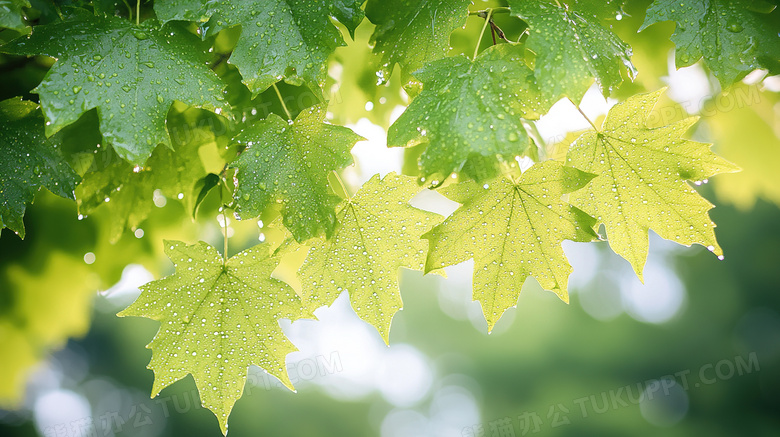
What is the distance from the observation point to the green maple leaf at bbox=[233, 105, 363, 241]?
56cm

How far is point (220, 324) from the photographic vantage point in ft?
2.13

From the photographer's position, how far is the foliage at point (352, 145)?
504 millimetres

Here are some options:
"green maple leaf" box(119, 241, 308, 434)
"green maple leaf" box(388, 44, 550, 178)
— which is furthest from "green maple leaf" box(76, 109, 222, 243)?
"green maple leaf" box(388, 44, 550, 178)

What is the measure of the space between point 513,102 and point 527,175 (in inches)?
4.8

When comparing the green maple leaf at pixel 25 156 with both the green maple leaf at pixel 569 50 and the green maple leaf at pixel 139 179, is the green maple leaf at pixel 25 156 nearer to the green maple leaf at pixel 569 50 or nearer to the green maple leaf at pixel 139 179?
the green maple leaf at pixel 139 179

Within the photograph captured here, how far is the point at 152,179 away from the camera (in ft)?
2.51

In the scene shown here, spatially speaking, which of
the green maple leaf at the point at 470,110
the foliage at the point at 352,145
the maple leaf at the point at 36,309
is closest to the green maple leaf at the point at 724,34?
the foliage at the point at 352,145

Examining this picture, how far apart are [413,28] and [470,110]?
18cm

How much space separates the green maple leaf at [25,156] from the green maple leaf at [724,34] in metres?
0.73

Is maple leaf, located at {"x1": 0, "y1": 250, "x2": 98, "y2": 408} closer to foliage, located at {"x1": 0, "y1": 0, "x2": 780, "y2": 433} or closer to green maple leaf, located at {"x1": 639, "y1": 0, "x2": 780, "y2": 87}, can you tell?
foliage, located at {"x1": 0, "y1": 0, "x2": 780, "y2": 433}

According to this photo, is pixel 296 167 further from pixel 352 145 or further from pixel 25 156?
pixel 25 156

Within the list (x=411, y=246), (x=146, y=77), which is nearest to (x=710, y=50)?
(x=411, y=246)

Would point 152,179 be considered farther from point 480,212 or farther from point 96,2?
point 480,212

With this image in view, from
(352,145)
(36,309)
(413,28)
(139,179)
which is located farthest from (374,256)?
(36,309)
